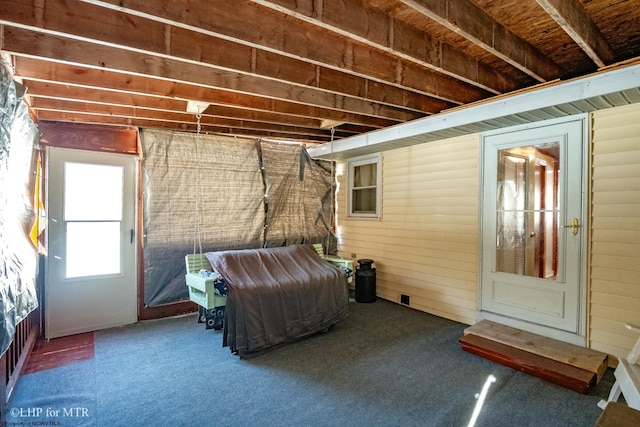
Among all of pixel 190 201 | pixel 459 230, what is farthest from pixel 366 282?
pixel 190 201

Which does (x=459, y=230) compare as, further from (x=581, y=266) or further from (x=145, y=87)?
(x=145, y=87)

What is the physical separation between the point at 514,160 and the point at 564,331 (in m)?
1.82

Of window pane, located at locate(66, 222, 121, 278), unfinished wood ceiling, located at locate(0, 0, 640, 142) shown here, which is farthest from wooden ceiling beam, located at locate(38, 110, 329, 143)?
window pane, located at locate(66, 222, 121, 278)

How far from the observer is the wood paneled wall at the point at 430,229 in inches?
158

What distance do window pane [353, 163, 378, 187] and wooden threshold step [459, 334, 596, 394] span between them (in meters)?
2.79

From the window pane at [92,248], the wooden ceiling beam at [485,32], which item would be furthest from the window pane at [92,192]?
the wooden ceiling beam at [485,32]

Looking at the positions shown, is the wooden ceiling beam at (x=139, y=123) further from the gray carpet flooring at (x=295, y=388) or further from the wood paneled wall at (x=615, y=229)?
the wood paneled wall at (x=615, y=229)

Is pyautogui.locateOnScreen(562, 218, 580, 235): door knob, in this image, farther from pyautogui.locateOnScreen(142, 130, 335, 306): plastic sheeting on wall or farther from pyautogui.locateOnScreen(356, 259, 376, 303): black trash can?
pyautogui.locateOnScreen(142, 130, 335, 306): plastic sheeting on wall

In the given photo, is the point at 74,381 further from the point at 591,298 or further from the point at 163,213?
the point at 591,298

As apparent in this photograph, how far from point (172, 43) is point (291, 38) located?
0.80 meters

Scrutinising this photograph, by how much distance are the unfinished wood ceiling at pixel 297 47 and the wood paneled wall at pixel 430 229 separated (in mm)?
1065

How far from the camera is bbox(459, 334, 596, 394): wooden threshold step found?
256 cm

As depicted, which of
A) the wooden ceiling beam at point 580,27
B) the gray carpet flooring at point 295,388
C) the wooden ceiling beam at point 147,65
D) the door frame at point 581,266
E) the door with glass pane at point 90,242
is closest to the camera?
the wooden ceiling beam at point 580,27

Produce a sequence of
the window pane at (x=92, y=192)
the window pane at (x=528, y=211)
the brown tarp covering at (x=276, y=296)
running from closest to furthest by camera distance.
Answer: the brown tarp covering at (x=276, y=296)
the window pane at (x=528, y=211)
the window pane at (x=92, y=192)
